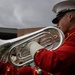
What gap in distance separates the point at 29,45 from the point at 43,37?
0.39 m

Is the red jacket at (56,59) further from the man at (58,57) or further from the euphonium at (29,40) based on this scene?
the euphonium at (29,40)

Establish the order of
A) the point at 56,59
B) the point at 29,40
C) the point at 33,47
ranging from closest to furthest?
the point at 56,59 → the point at 33,47 → the point at 29,40

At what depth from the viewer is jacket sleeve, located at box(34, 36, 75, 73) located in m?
1.91

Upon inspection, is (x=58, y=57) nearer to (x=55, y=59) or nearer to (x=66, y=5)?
(x=55, y=59)

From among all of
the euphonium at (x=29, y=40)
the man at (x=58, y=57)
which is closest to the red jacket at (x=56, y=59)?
the man at (x=58, y=57)

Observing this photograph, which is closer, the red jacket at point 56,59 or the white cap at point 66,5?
the red jacket at point 56,59

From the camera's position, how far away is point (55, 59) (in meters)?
1.91

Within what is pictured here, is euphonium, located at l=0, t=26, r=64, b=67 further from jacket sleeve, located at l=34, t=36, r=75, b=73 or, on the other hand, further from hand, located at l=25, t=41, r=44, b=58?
jacket sleeve, located at l=34, t=36, r=75, b=73

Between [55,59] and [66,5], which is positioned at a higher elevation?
[66,5]

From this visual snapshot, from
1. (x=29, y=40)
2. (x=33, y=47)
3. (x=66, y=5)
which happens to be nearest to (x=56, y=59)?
(x=33, y=47)

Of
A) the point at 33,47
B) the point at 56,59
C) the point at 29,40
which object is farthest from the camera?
the point at 29,40

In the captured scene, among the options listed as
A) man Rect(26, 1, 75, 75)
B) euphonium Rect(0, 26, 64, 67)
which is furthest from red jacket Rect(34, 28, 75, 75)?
euphonium Rect(0, 26, 64, 67)

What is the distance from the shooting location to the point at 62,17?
2291mm

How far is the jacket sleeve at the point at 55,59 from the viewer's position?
191 cm
